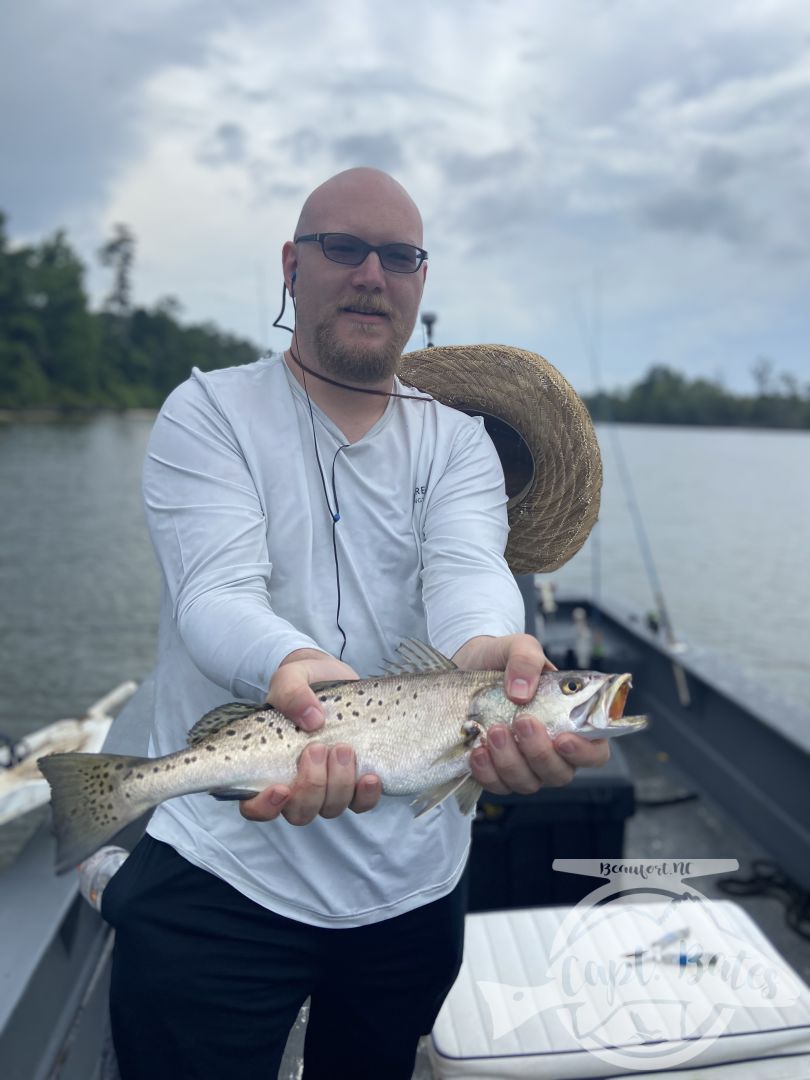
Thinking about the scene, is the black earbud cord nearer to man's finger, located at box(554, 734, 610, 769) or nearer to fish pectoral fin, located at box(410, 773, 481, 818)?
fish pectoral fin, located at box(410, 773, 481, 818)

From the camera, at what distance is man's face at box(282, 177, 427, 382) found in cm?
249

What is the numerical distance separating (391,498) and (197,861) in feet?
3.81

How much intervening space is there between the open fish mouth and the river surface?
3.97 metres

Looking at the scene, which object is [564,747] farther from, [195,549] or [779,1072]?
[779,1072]

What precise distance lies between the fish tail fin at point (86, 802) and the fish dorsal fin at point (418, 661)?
0.73 metres

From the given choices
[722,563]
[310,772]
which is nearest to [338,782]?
[310,772]

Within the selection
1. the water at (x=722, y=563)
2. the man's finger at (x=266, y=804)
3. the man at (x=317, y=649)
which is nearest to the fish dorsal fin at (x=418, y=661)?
the man at (x=317, y=649)

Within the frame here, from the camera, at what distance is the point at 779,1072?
265 centimetres

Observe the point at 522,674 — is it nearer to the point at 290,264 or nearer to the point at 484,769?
the point at 484,769

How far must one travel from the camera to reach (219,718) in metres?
2.21

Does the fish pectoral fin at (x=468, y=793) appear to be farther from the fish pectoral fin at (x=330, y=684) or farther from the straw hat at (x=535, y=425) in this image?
the straw hat at (x=535, y=425)

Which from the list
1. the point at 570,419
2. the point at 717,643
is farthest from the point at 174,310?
the point at 570,419

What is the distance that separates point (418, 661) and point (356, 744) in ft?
0.94
